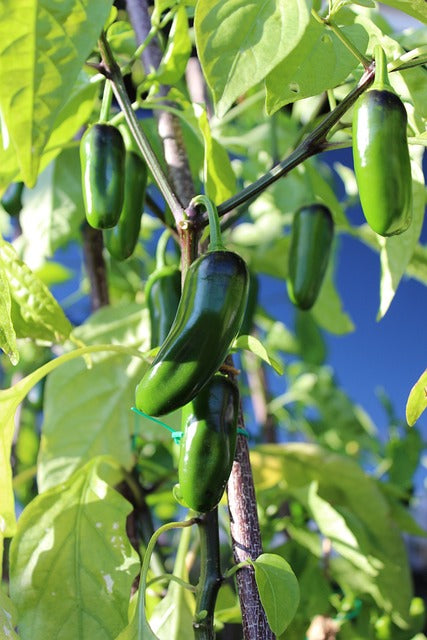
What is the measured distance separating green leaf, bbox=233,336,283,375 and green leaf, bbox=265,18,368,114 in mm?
154

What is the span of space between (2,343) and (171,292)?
9.2 inches

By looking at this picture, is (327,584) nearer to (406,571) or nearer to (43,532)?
(406,571)

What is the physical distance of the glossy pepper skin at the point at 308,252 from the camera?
33.2 inches

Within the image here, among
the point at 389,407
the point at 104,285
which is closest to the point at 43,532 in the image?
the point at 104,285

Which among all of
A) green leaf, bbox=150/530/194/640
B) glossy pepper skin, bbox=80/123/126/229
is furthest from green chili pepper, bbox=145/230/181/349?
green leaf, bbox=150/530/194/640

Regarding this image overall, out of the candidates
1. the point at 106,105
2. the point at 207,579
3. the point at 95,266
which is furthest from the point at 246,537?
the point at 95,266

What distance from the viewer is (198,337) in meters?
0.49

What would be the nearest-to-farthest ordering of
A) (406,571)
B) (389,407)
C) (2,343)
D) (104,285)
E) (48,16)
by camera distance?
(48,16), (2,343), (406,571), (104,285), (389,407)

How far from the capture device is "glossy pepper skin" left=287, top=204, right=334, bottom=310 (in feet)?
2.77

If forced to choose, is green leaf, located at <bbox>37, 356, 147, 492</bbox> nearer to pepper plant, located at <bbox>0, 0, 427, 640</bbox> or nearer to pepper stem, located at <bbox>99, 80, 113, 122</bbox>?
pepper plant, located at <bbox>0, 0, 427, 640</bbox>

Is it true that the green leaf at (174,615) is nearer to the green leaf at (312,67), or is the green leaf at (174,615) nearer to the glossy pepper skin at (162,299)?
the glossy pepper skin at (162,299)

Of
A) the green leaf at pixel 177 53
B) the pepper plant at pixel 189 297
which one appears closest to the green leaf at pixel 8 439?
the pepper plant at pixel 189 297

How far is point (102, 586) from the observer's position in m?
0.64

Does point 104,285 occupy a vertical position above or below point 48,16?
below
